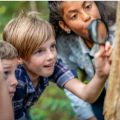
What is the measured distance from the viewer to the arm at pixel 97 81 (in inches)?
91.0

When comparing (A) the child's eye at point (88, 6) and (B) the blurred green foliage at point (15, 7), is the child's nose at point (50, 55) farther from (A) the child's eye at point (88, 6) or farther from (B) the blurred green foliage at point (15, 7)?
(B) the blurred green foliage at point (15, 7)

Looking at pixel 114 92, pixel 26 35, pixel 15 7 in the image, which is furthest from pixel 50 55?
pixel 15 7

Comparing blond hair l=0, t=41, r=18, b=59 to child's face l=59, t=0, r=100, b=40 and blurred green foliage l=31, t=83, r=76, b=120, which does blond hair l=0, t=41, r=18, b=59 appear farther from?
blurred green foliage l=31, t=83, r=76, b=120

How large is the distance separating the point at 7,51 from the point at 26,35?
0.73 feet

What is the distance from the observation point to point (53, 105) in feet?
14.2

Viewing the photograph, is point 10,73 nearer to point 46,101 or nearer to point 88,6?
point 88,6

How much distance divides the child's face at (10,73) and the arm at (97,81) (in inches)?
14.0

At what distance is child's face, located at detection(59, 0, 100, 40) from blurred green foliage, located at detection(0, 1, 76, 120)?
1.05 meters

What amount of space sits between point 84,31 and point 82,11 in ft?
0.34

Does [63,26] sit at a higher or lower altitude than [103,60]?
lower

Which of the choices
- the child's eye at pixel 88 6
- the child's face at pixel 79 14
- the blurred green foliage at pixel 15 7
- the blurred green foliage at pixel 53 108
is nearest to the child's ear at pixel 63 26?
the child's face at pixel 79 14

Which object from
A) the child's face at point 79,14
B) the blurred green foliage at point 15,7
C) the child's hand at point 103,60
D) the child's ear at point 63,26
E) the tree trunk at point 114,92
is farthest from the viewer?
the blurred green foliage at point 15,7

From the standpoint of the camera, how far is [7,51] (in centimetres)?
243

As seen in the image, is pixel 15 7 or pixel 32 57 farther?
pixel 15 7
